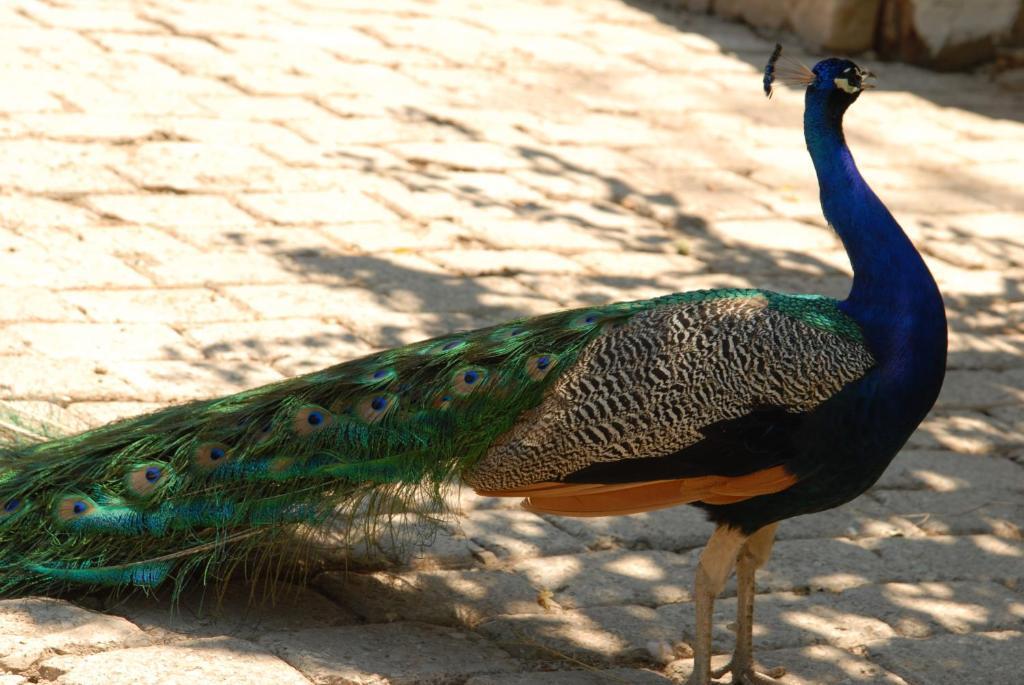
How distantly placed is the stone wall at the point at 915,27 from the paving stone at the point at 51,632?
22.5 ft

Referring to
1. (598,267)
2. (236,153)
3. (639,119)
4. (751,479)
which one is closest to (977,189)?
(639,119)

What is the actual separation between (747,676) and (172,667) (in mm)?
1361

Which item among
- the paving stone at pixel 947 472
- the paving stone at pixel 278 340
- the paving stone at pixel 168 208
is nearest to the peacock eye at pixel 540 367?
the paving stone at pixel 278 340

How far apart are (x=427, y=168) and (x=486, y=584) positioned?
323 cm

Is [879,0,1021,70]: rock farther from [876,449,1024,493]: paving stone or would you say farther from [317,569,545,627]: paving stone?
[317,569,545,627]: paving stone

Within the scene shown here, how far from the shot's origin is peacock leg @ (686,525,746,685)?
346cm

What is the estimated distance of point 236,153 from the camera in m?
6.63

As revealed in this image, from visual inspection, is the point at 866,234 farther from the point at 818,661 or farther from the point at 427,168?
the point at 427,168

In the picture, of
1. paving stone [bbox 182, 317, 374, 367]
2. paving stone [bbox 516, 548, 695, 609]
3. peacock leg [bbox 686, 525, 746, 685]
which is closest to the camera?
peacock leg [bbox 686, 525, 746, 685]

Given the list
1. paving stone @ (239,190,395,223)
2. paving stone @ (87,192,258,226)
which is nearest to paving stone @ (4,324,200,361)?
paving stone @ (87,192,258,226)

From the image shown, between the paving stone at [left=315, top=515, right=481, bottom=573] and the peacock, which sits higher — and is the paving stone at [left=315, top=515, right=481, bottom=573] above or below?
below

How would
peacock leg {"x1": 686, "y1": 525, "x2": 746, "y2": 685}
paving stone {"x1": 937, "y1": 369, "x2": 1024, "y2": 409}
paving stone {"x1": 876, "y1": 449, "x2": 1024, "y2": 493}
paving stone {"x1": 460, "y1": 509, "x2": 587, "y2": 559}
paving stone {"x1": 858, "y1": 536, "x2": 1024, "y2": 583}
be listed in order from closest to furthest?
1. peacock leg {"x1": 686, "y1": 525, "x2": 746, "y2": 685}
2. paving stone {"x1": 460, "y1": 509, "x2": 587, "y2": 559}
3. paving stone {"x1": 858, "y1": 536, "x2": 1024, "y2": 583}
4. paving stone {"x1": 876, "y1": 449, "x2": 1024, "y2": 493}
5. paving stone {"x1": 937, "y1": 369, "x2": 1024, "y2": 409}

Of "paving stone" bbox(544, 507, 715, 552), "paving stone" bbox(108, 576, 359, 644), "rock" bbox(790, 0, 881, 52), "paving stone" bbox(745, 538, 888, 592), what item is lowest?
"paving stone" bbox(108, 576, 359, 644)

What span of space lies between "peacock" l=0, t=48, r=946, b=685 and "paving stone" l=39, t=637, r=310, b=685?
31cm
